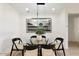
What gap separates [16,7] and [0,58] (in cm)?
391

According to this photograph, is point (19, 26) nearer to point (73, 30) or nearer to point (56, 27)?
point (56, 27)

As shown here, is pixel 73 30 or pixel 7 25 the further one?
pixel 73 30

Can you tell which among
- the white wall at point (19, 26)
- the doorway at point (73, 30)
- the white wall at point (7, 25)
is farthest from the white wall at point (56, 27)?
the doorway at point (73, 30)

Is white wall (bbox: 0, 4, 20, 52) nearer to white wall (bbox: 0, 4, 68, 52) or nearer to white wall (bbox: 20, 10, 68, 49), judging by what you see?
white wall (bbox: 0, 4, 68, 52)

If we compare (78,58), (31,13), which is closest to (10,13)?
(31,13)

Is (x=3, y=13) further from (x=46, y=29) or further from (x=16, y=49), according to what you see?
(x=46, y=29)

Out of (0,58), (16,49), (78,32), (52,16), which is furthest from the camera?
(78,32)

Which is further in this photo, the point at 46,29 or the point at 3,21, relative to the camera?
the point at 46,29

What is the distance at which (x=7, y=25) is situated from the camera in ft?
14.7

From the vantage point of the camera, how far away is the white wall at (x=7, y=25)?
4.17 meters

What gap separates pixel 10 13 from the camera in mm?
4660

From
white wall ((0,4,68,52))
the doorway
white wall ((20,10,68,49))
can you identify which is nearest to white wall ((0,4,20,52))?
white wall ((0,4,68,52))

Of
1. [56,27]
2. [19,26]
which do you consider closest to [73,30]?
[56,27]

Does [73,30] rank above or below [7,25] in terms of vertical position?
below
